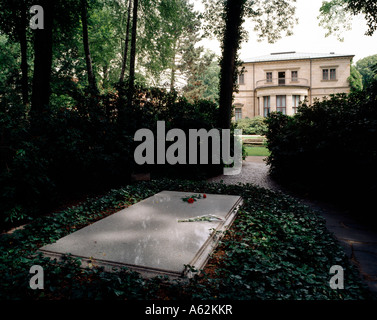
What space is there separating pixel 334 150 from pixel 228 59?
18.2 ft

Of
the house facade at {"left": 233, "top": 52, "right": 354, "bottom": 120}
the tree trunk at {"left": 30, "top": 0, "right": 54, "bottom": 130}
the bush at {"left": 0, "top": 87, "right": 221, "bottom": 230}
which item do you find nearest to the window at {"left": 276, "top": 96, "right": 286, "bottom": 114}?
the house facade at {"left": 233, "top": 52, "right": 354, "bottom": 120}

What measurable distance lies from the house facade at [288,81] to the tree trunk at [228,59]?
25824mm

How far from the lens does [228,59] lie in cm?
1008

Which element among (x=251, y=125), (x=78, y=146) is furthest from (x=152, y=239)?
(x=251, y=125)

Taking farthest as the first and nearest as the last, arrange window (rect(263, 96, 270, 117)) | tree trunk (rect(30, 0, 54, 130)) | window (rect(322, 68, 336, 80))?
window (rect(322, 68, 336, 80)) < window (rect(263, 96, 270, 117)) < tree trunk (rect(30, 0, 54, 130))

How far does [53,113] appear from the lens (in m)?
6.36

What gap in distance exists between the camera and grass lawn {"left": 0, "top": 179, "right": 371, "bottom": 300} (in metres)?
2.35

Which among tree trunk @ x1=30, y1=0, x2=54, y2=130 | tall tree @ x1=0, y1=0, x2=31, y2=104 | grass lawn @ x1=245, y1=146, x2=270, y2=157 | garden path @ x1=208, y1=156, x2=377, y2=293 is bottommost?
garden path @ x1=208, y1=156, x2=377, y2=293

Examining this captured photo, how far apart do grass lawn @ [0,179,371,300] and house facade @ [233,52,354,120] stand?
33044mm

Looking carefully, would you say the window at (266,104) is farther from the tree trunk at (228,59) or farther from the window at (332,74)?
the tree trunk at (228,59)

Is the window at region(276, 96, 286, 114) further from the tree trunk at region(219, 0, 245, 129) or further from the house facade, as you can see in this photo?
the tree trunk at region(219, 0, 245, 129)

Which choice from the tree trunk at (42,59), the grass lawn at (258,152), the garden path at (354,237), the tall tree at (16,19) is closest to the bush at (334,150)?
the garden path at (354,237)

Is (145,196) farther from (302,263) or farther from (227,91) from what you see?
(227,91)

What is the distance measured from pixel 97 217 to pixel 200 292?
3003mm
